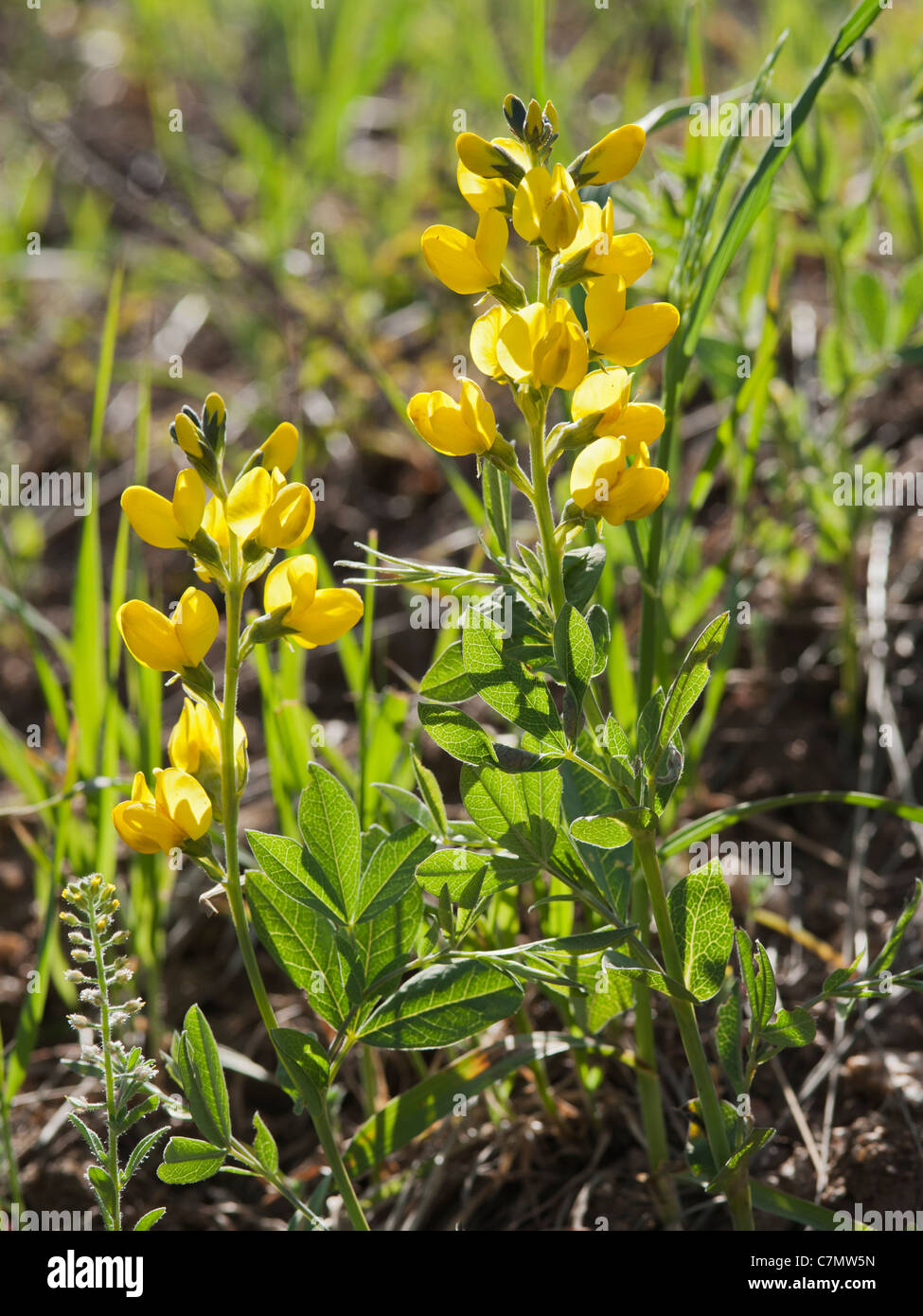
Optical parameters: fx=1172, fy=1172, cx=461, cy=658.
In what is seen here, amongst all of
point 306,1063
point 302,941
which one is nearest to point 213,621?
point 302,941

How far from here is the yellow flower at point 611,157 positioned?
3.87 ft

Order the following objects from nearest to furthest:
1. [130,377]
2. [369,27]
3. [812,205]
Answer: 1. [812,205]
2. [130,377]
3. [369,27]

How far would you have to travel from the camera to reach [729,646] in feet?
5.89

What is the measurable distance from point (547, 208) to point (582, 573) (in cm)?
35

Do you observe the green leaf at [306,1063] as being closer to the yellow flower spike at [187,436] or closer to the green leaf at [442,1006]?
the green leaf at [442,1006]

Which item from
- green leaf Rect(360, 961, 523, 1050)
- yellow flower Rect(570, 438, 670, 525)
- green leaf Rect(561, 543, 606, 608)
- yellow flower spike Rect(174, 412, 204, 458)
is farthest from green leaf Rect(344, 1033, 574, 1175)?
yellow flower spike Rect(174, 412, 204, 458)

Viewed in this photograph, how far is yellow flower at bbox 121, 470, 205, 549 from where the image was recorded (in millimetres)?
1154

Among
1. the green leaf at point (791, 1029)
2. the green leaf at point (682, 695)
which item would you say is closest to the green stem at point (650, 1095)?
the green leaf at point (791, 1029)

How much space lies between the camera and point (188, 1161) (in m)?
1.17

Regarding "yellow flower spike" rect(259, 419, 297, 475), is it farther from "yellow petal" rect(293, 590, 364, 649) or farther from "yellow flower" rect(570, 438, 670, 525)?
"yellow flower" rect(570, 438, 670, 525)

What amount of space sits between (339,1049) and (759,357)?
43.0 inches

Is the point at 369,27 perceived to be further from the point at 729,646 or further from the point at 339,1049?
the point at 339,1049

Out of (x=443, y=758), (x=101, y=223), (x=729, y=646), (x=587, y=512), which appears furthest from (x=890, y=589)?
(x=101, y=223)

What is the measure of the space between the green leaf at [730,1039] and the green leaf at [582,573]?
460 mm
